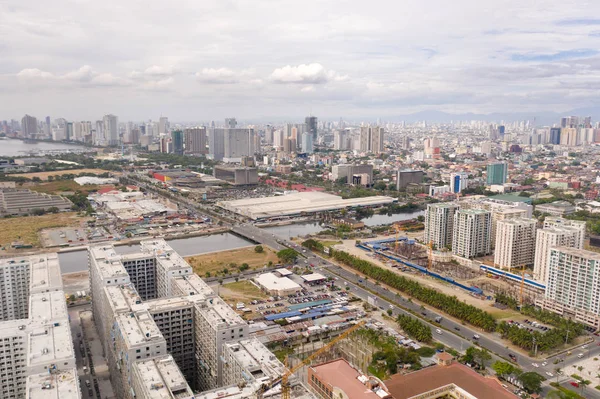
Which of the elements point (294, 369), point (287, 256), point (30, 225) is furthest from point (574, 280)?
point (30, 225)

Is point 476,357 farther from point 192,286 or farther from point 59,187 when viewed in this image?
point 59,187

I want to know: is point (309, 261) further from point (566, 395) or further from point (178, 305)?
point (566, 395)

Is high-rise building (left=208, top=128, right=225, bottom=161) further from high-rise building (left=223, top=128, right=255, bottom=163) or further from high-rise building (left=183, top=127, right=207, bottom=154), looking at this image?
high-rise building (left=183, top=127, right=207, bottom=154)

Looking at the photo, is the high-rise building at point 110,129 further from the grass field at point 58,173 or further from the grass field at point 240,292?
the grass field at point 240,292

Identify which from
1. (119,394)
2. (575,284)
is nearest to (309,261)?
(575,284)

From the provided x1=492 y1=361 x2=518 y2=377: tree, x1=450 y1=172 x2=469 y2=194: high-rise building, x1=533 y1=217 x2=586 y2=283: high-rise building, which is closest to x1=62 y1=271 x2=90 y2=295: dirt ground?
x1=492 y1=361 x2=518 y2=377: tree

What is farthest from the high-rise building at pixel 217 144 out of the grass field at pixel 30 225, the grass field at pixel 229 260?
the grass field at pixel 229 260
